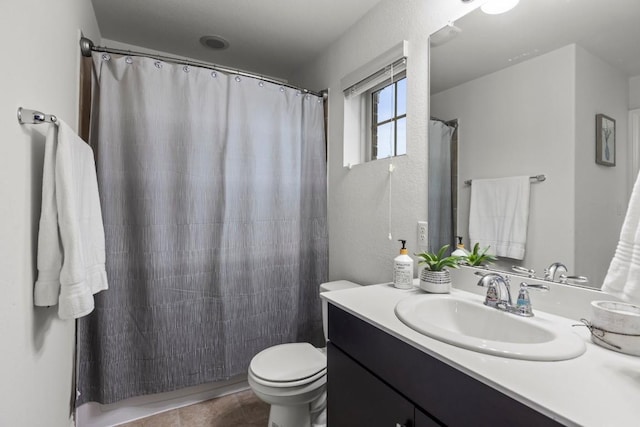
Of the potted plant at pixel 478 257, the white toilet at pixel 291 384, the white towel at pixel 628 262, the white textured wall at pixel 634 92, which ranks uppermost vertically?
the white textured wall at pixel 634 92

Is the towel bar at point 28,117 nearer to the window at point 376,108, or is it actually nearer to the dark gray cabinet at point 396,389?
the dark gray cabinet at point 396,389

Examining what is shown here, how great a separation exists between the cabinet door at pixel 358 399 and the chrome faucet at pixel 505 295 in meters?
0.47

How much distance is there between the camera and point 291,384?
1.33 m

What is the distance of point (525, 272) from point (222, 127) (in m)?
1.72

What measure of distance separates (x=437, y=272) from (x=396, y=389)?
519 mm

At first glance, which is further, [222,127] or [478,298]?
[222,127]

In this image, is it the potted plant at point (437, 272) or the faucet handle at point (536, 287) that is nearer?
A: the faucet handle at point (536, 287)

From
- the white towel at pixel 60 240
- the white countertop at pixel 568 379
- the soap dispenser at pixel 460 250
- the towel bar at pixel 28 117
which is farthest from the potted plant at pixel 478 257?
the towel bar at pixel 28 117

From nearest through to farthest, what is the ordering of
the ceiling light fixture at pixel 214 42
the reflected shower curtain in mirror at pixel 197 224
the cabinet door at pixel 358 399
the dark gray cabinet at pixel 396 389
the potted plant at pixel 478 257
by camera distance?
the dark gray cabinet at pixel 396 389
the cabinet door at pixel 358 399
the potted plant at pixel 478 257
the reflected shower curtain in mirror at pixel 197 224
the ceiling light fixture at pixel 214 42

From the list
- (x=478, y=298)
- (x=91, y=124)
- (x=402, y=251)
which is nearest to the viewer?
(x=478, y=298)

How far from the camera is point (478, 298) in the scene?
114cm

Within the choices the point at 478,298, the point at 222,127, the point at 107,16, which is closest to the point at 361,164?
the point at 222,127

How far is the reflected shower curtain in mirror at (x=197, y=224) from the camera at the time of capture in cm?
156

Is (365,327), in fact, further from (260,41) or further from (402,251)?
(260,41)
